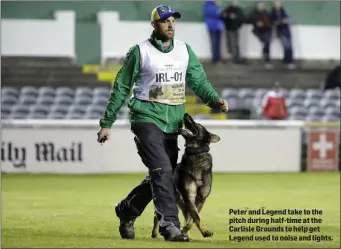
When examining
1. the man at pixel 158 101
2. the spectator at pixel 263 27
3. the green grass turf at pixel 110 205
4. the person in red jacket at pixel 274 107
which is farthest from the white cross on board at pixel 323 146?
the man at pixel 158 101

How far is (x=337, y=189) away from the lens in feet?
49.8

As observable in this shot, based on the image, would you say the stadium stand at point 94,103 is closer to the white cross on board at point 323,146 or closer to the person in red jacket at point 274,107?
the person in red jacket at point 274,107

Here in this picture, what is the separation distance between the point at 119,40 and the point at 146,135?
55.3ft

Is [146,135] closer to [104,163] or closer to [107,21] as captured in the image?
[104,163]

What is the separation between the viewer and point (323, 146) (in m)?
19.1

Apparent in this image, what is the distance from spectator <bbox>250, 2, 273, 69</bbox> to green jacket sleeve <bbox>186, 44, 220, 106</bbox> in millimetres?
16352

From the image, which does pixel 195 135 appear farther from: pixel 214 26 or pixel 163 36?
pixel 214 26

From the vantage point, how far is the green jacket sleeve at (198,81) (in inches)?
307

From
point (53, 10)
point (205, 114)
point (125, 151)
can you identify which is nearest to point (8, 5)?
point (53, 10)

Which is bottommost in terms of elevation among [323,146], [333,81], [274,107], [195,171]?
[323,146]

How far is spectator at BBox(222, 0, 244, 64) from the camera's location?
2361cm

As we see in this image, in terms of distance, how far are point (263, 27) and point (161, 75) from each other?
16800mm

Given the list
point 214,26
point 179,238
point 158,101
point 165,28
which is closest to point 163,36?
point 165,28

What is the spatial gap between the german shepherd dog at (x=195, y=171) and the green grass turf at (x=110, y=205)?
0.83 feet
